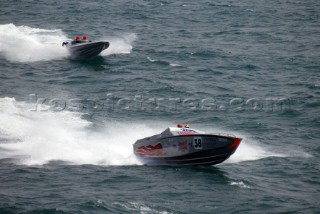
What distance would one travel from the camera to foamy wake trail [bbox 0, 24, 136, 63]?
61500 mm

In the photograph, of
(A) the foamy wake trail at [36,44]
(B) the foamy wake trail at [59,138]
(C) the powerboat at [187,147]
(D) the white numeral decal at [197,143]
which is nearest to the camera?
(C) the powerboat at [187,147]

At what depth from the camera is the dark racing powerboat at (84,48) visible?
59375 mm

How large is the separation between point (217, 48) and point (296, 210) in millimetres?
38051

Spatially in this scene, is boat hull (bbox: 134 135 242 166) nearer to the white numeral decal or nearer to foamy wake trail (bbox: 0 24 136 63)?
the white numeral decal

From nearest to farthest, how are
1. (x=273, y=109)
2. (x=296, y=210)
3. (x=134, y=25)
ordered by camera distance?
(x=296, y=210) < (x=273, y=109) < (x=134, y=25)

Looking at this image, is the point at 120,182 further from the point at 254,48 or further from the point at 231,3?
the point at 231,3

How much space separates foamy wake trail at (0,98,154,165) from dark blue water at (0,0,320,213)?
0.13 meters

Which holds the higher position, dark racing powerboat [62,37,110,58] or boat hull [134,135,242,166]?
dark racing powerboat [62,37,110,58]

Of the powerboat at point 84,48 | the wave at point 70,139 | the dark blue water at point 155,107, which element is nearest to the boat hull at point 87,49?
the powerboat at point 84,48

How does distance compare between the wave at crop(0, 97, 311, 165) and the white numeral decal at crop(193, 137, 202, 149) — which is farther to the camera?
the wave at crop(0, 97, 311, 165)

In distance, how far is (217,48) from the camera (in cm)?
6581

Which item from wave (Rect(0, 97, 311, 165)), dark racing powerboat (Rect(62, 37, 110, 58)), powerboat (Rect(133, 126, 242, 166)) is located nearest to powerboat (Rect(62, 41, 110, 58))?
dark racing powerboat (Rect(62, 37, 110, 58))

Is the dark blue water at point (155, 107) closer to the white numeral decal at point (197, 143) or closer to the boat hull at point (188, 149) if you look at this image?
the boat hull at point (188, 149)

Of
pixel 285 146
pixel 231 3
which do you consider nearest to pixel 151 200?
pixel 285 146
